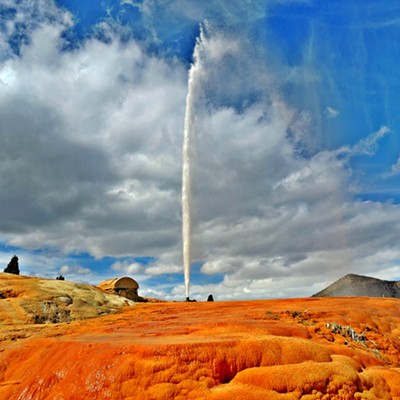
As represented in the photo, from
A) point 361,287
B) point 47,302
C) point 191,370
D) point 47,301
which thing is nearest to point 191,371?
point 191,370

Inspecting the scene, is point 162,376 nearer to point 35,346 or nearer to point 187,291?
point 35,346

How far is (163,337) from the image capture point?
1240cm

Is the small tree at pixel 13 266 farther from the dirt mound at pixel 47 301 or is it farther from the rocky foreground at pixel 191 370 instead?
the rocky foreground at pixel 191 370

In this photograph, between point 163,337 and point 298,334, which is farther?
point 298,334

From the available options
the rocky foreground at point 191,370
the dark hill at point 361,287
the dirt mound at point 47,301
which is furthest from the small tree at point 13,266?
the dark hill at point 361,287

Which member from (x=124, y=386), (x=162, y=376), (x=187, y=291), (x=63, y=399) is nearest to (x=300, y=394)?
(x=162, y=376)

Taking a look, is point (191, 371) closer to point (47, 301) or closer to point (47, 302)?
point (47, 302)

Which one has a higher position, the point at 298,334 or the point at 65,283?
the point at 65,283

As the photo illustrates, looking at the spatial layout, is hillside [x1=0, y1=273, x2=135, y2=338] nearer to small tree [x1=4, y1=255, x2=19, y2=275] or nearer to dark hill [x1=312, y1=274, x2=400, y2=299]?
small tree [x1=4, y1=255, x2=19, y2=275]

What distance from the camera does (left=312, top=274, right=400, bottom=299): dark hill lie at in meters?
63.4

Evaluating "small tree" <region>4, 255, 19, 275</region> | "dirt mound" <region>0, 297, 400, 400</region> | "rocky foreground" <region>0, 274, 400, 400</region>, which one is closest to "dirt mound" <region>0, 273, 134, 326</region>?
"rocky foreground" <region>0, 274, 400, 400</region>

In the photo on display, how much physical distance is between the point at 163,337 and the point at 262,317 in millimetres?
7576

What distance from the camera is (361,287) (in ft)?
215

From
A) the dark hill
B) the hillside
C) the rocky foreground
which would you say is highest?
the dark hill
